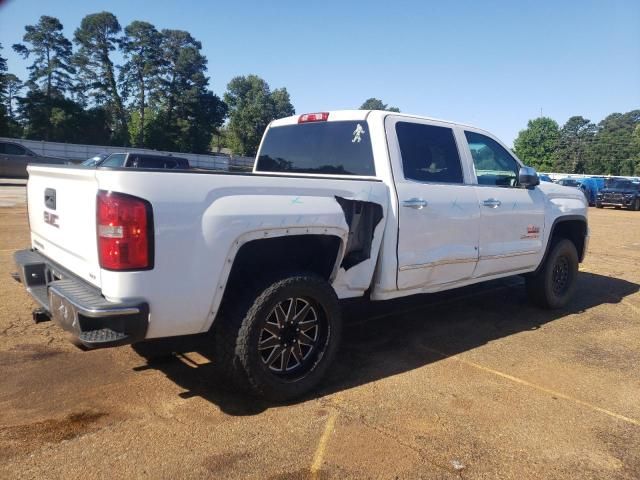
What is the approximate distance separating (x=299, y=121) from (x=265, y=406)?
2732 mm

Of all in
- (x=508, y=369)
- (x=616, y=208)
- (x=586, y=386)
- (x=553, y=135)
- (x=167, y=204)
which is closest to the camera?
(x=167, y=204)

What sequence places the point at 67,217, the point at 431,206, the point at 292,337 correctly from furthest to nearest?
the point at 431,206, the point at 292,337, the point at 67,217

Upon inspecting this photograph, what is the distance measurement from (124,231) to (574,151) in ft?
330

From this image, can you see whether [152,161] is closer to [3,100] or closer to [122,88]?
[3,100]

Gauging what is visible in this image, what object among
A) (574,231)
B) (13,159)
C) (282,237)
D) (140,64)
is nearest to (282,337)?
(282,237)

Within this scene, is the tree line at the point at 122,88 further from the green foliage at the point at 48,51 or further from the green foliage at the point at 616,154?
the green foliage at the point at 616,154

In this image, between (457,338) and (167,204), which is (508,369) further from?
(167,204)

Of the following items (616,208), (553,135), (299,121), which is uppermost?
(553,135)

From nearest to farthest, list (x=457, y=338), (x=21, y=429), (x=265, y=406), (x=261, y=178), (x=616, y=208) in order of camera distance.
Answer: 1. (x=21, y=429)
2. (x=261, y=178)
3. (x=265, y=406)
4. (x=457, y=338)
5. (x=616, y=208)

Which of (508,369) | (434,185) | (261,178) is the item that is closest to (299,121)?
(434,185)

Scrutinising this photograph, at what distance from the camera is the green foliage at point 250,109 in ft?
236

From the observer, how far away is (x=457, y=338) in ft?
16.3

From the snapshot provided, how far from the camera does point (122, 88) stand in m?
61.4

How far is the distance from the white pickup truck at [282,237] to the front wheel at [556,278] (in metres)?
0.60
